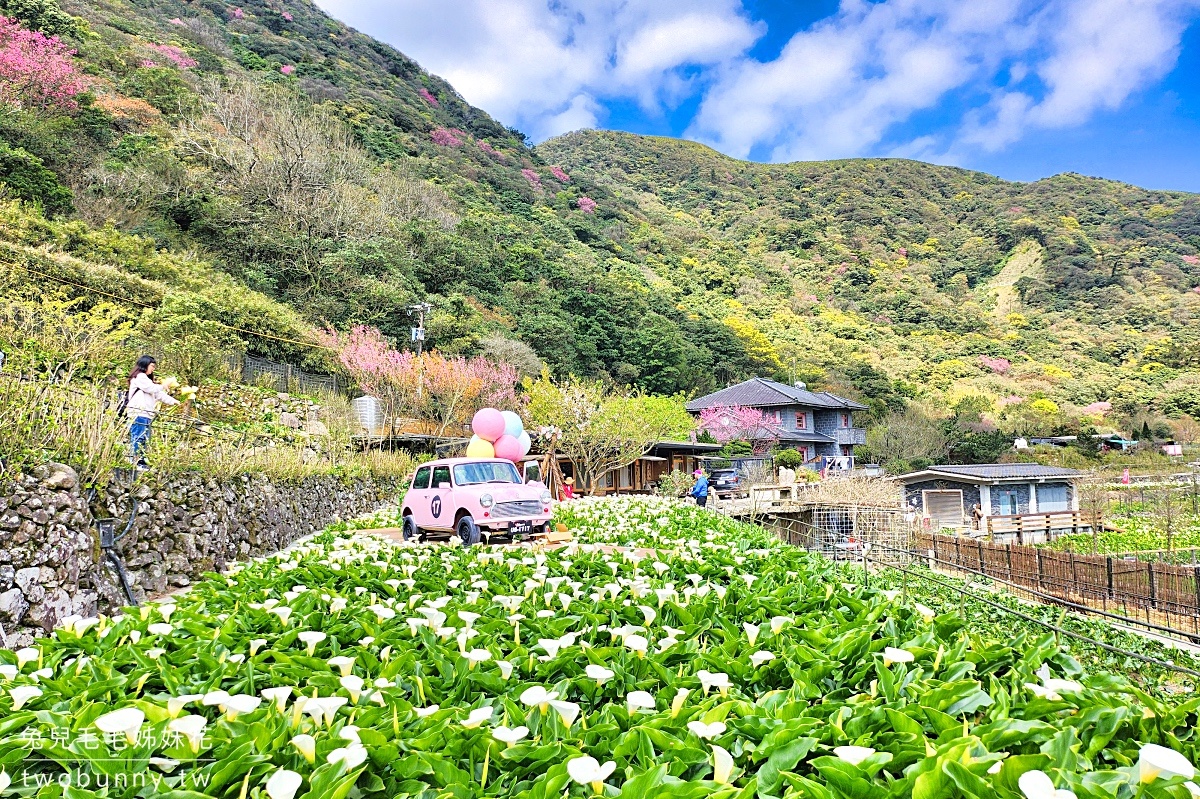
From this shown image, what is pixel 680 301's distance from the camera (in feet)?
194

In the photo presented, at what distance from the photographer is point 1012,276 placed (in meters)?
81.1

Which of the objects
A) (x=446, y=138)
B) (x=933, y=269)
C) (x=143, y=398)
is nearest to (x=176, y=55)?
(x=446, y=138)

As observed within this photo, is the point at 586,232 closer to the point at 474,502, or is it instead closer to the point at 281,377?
the point at 281,377

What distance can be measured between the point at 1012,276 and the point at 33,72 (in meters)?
92.5

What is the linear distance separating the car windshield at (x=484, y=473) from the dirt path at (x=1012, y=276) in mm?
76894

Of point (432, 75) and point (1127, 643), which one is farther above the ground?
point (432, 75)

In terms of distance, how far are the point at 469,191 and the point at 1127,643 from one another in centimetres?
4857

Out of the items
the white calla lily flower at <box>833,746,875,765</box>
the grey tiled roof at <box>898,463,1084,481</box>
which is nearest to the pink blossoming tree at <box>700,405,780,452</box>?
the grey tiled roof at <box>898,463,1084,481</box>

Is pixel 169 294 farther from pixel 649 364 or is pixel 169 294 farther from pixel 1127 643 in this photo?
pixel 649 364

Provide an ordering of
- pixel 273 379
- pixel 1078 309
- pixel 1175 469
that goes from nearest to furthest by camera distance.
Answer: pixel 273 379 < pixel 1175 469 < pixel 1078 309

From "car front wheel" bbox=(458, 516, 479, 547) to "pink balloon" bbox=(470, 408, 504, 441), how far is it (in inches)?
159

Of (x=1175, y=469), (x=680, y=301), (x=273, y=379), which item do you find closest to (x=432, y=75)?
(x=680, y=301)

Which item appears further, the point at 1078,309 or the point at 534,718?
the point at 1078,309

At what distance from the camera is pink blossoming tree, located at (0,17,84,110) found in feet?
78.8
